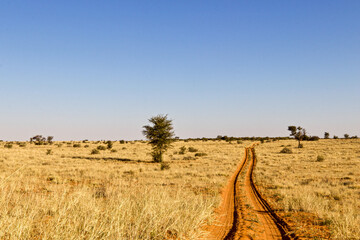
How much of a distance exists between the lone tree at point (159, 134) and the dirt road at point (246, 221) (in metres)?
20.8

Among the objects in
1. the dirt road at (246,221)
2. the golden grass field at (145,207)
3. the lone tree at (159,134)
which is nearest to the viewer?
the golden grass field at (145,207)

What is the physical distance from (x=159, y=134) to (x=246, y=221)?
26472 millimetres

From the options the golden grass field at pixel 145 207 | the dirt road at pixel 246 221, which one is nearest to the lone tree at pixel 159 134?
the golden grass field at pixel 145 207

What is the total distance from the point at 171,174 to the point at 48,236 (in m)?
18.0

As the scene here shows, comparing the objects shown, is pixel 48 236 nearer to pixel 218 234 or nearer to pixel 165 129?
pixel 218 234

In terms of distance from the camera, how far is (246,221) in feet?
28.5

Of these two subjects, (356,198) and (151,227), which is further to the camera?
(356,198)

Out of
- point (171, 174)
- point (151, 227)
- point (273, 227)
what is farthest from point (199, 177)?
point (151, 227)

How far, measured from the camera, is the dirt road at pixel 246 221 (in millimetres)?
7273

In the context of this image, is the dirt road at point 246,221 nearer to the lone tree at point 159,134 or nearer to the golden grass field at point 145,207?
the golden grass field at point 145,207

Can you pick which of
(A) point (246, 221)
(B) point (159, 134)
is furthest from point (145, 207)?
(B) point (159, 134)

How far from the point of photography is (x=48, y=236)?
14.4 ft

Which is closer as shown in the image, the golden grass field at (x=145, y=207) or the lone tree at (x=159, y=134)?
the golden grass field at (x=145, y=207)

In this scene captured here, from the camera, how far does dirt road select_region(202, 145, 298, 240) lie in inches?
286
